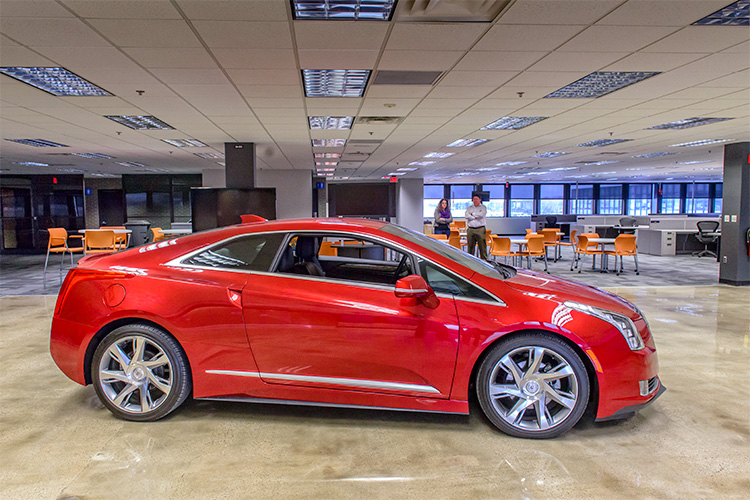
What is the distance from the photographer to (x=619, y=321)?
2193mm

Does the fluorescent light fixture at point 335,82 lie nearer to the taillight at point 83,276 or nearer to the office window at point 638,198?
the taillight at point 83,276

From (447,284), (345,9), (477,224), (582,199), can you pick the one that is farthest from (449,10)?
(582,199)

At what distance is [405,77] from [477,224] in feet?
17.6

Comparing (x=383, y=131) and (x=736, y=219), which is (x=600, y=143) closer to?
(x=736, y=219)

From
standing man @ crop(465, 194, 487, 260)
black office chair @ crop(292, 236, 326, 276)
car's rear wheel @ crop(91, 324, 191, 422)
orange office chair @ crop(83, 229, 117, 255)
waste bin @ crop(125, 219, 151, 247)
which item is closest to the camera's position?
car's rear wheel @ crop(91, 324, 191, 422)

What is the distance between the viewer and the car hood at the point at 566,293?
2.24 m

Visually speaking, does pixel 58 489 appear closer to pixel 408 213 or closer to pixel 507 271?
pixel 507 271

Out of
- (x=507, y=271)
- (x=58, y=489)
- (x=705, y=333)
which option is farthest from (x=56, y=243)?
(x=705, y=333)

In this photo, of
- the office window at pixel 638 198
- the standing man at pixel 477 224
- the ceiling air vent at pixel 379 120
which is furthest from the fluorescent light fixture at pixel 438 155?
the office window at pixel 638 198

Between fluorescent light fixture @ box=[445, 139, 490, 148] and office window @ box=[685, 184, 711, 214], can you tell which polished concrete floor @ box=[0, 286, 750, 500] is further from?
office window @ box=[685, 184, 711, 214]

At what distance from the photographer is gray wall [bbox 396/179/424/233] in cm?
1930

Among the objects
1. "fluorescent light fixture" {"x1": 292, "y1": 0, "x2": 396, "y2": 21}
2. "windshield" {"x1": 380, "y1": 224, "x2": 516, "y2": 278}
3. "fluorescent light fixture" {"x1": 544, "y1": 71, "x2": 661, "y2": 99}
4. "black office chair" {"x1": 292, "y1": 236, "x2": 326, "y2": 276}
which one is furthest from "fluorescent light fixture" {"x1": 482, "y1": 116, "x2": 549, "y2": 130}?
"black office chair" {"x1": 292, "y1": 236, "x2": 326, "y2": 276}

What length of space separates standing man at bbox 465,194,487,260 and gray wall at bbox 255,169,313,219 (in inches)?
278

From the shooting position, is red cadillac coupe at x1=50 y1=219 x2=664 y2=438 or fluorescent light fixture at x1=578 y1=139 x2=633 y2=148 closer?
red cadillac coupe at x1=50 y1=219 x2=664 y2=438
